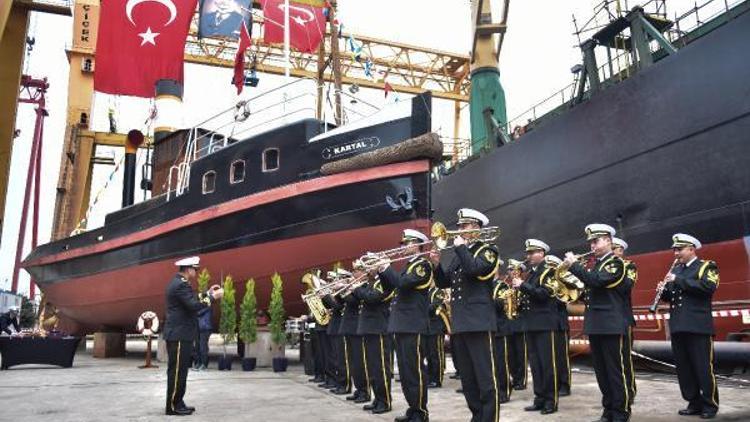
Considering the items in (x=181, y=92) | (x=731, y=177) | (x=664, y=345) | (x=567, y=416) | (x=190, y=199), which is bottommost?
(x=567, y=416)

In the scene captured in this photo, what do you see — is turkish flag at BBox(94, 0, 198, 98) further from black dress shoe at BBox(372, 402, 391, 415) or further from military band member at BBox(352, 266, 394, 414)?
black dress shoe at BBox(372, 402, 391, 415)

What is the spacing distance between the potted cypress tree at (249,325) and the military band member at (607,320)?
6.64 m

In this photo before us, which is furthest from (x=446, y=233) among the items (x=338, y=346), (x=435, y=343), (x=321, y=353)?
(x=321, y=353)

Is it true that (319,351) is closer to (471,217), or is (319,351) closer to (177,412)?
(177,412)

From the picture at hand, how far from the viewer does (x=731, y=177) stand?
816 centimetres

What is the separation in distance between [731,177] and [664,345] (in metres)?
2.56

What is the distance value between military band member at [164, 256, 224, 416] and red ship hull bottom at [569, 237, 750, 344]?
6394mm

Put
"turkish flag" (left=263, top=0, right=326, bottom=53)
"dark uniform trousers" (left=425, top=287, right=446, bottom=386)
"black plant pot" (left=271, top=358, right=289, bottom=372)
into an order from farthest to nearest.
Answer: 1. "turkish flag" (left=263, top=0, right=326, bottom=53)
2. "black plant pot" (left=271, top=358, right=289, bottom=372)
3. "dark uniform trousers" (left=425, top=287, right=446, bottom=386)

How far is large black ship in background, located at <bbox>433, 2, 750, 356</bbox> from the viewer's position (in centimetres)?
809

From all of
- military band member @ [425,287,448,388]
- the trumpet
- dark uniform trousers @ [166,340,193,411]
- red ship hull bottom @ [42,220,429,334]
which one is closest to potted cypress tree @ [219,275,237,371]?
red ship hull bottom @ [42,220,429,334]

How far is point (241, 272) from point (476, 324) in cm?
739

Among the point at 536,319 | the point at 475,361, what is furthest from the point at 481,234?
the point at 536,319

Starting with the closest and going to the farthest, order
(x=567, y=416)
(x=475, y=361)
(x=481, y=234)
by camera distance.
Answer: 1. (x=475, y=361)
2. (x=481, y=234)
3. (x=567, y=416)

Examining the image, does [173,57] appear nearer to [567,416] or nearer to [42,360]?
[42,360]
